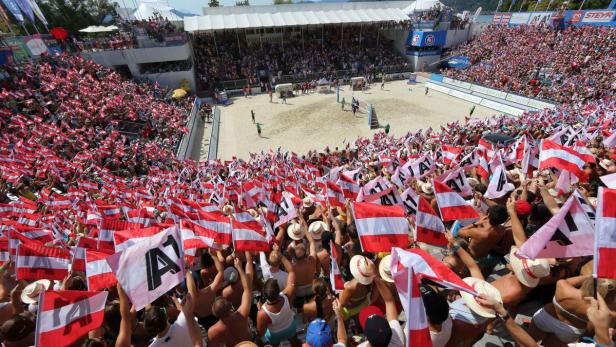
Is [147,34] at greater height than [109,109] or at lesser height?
greater

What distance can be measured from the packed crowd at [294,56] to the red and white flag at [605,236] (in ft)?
110

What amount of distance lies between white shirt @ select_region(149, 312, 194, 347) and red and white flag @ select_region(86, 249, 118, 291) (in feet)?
4.34

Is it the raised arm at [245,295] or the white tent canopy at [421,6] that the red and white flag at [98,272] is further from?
the white tent canopy at [421,6]

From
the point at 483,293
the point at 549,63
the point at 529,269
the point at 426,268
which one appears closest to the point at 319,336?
the point at 426,268

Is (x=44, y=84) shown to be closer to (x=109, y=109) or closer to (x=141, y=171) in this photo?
(x=109, y=109)

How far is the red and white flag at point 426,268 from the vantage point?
9.02 feet

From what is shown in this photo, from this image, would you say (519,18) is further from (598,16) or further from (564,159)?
(564,159)

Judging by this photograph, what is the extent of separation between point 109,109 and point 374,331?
2125 centimetres

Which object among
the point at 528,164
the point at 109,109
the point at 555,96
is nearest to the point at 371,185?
the point at 528,164

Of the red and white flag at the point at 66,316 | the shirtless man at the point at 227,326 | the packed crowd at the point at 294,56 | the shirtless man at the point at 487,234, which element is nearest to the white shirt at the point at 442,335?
the shirtless man at the point at 227,326

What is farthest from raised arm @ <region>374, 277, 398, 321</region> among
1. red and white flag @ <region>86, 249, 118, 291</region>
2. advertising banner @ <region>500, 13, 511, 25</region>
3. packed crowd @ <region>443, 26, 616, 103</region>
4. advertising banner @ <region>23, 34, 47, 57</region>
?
advertising banner @ <region>500, 13, 511, 25</region>

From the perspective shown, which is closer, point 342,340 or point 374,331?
point 374,331

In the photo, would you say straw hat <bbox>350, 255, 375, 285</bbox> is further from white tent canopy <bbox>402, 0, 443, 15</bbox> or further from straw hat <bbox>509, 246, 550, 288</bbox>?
white tent canopy <bbox>402, 0, 443, 15</bbox>

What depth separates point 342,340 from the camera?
121 inches
